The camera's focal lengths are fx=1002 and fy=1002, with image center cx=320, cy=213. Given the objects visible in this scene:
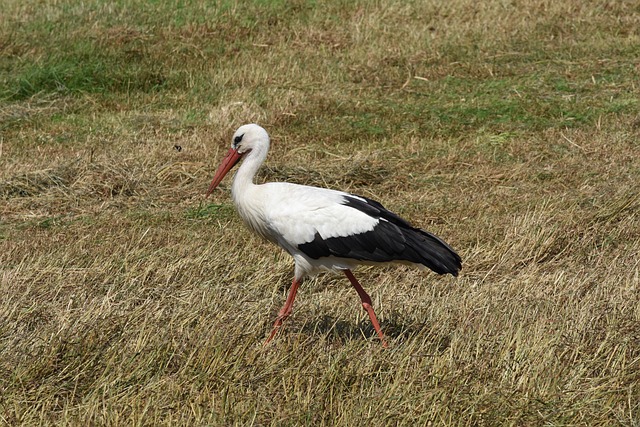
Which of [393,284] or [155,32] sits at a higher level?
[393,284]

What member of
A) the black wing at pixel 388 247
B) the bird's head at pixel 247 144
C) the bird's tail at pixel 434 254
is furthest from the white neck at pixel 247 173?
the bird's tail at pixel 434 254

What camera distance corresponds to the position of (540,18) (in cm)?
1322

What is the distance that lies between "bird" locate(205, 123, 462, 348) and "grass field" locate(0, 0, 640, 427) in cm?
35

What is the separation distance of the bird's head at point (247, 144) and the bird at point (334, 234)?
0.92 feet

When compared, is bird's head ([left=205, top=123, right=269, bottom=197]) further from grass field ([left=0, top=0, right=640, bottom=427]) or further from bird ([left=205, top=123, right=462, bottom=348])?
grass field ([left=0, top=0, right=640, bottom=427])

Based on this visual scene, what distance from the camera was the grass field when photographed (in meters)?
4.54

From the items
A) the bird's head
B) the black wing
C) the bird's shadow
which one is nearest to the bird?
the black wing

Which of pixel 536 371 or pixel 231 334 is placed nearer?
pixel 536 371

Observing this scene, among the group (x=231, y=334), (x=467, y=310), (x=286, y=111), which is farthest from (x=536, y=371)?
(x=286, y=111)

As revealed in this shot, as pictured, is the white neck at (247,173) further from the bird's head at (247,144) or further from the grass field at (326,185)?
the grass field at (326,185)

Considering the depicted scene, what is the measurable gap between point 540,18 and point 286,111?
179 inches

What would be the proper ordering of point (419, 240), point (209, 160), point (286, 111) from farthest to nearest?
point (286, 111)
point (209, 160)
point (419, 240)

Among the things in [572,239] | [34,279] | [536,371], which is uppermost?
[536,371]

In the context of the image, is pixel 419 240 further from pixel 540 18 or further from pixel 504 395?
pixel 540 18
